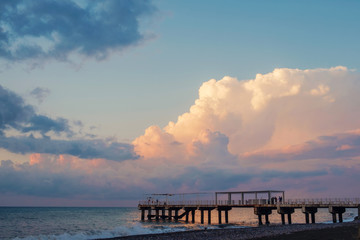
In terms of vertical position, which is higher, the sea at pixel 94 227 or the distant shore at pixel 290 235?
the distant shore at pixel 290 235

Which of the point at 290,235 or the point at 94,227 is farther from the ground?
the point at 290,235

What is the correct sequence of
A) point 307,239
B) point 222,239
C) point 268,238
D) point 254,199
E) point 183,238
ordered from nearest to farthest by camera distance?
point 307,239
point 268,238
point 222,239
point 183,238
point 254,199

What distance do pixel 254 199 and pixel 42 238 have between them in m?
37.5

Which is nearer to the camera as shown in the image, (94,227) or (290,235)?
(290,235)

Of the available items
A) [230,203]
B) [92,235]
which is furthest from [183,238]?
[230,203]

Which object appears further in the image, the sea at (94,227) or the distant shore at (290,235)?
the sea at (94,227)

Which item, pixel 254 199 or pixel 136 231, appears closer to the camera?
pixel 136 231

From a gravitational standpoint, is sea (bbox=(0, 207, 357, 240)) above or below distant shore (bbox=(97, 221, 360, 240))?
below

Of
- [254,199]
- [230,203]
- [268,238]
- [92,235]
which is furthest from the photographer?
[230,203]

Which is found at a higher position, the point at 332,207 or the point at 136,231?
the point at 332,207

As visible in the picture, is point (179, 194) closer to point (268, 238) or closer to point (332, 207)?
point (332, 207)

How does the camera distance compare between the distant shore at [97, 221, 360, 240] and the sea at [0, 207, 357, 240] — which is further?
the sea at [0, 207, 357, 240]

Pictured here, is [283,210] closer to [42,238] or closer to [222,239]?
[222,239]

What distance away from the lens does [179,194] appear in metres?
83.4
